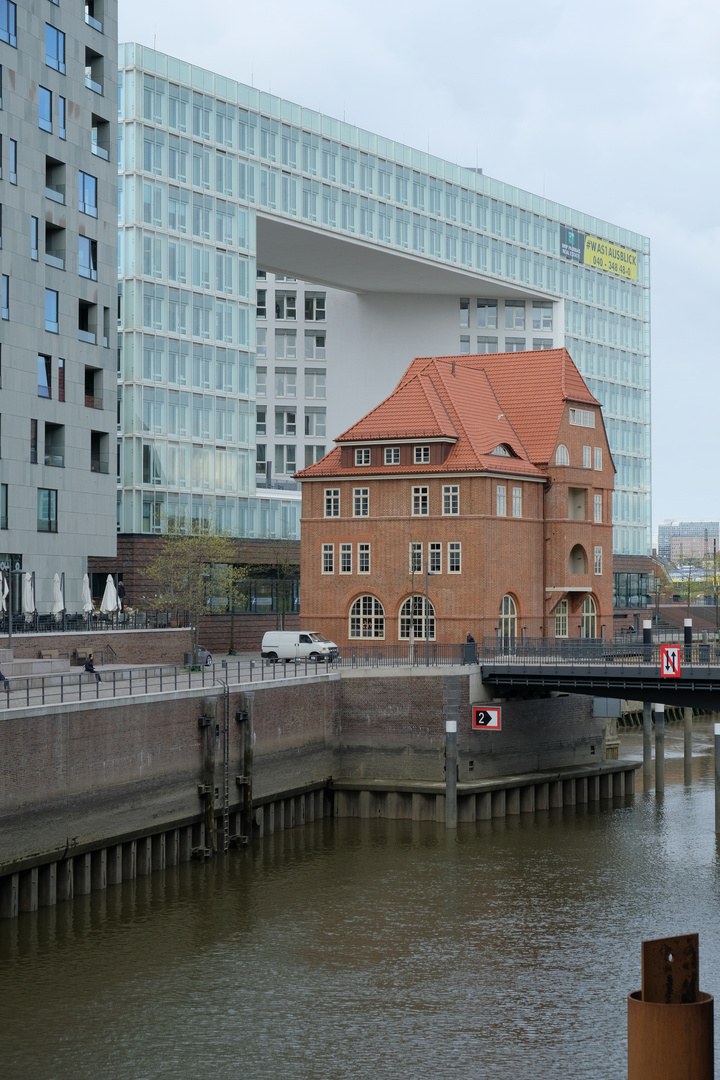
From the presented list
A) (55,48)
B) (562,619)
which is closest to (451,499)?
(562,619)

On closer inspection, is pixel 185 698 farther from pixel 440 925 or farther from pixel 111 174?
pixel 111 174

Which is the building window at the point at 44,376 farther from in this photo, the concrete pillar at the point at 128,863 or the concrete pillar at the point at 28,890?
the concrete pillar at the point at 28,890

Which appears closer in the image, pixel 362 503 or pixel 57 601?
pixel 57 601

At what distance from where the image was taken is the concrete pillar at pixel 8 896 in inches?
1608

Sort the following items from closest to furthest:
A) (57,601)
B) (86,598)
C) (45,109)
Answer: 1. (57,601)
2. (86,598)
3. (45,109)

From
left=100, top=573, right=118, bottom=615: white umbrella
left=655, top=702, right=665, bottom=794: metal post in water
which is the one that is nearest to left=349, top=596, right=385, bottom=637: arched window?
left=100, top=573, right=118, bottom=615: white umbrella

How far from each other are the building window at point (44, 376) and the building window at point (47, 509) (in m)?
5.00

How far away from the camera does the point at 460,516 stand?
246 ft

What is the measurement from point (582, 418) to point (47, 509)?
30708 millimetres

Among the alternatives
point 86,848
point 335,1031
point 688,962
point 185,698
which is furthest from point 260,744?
point 688,962

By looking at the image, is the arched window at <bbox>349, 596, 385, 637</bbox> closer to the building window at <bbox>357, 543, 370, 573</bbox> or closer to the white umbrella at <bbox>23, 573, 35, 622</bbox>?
the building window at <bbox>357, 543, 370, 573</bbox>

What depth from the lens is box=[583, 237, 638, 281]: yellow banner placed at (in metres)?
143

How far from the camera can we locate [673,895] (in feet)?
150

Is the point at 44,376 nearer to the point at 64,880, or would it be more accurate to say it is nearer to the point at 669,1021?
the point at 64,880
